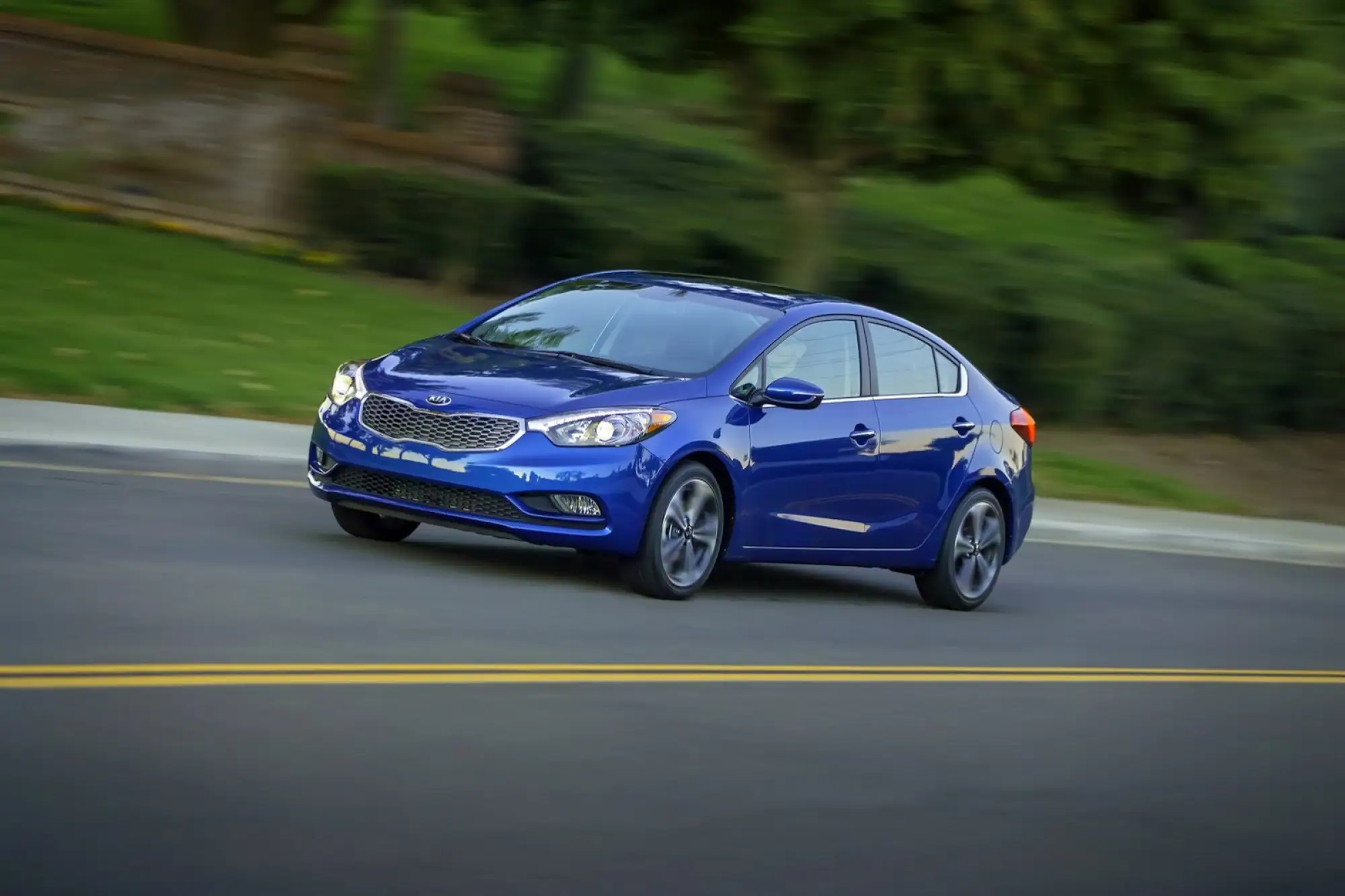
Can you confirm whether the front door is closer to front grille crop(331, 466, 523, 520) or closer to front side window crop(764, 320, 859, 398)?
front side window crop(764, 320, 859, 398)

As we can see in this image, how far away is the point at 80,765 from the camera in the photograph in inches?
242

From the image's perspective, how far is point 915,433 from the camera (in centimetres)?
1162

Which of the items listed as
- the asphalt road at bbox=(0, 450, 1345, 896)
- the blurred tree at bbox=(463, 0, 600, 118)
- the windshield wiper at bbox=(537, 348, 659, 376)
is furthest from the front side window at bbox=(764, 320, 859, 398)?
the blurred tree at bbox=(463, 0, 600, 118)

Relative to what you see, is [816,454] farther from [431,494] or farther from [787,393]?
[431,494]

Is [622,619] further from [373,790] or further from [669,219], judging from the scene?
[669,219]

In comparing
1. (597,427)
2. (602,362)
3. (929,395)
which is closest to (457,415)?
(597,427)

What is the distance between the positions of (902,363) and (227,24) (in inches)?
784

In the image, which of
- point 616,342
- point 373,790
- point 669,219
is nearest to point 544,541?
point 616,342

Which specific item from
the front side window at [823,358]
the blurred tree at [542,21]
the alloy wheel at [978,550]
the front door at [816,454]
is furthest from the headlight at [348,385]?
the blurred tree at [542,21]

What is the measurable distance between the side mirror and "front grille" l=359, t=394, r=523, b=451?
1.37m

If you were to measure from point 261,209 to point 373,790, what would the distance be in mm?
19073

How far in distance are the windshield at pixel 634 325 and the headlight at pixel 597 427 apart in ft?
1.93

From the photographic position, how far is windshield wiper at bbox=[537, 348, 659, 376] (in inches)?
409

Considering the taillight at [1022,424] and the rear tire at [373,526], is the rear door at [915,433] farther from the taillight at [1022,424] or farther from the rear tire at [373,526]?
the rear tire at [373,526]
